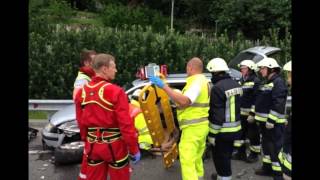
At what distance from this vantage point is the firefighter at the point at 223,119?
582 centimetres

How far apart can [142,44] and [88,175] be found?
940 cm

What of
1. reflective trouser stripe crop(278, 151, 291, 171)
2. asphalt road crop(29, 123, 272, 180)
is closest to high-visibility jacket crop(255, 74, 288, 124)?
asphalt road crop(29, 123, 272, 180)

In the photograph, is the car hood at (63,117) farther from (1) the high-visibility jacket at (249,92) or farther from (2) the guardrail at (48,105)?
(1) the high-visibility jacket at (249,92)

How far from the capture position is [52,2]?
88.0 feet

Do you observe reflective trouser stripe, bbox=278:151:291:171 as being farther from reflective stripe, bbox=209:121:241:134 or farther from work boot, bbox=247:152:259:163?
work boot, bbox=247:152:259:163

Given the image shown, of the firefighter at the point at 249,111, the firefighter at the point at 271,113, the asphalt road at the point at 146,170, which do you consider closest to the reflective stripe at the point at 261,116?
the firefighter at the point at 271,113

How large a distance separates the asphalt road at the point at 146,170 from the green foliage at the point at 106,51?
5.50 metres

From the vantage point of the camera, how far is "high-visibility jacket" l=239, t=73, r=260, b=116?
292 inches

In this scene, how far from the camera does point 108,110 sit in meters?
4.55

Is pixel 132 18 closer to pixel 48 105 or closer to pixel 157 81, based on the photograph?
pixel 48 105

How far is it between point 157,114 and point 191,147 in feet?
2.99

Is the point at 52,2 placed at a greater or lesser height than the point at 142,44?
greater
